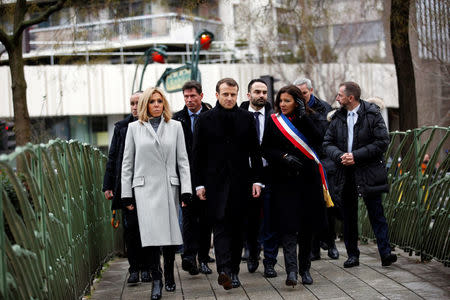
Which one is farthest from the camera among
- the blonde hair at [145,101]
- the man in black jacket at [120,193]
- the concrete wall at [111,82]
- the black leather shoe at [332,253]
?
the concrete wall at [111,82]

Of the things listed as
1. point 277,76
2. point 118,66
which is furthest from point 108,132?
point 277,76

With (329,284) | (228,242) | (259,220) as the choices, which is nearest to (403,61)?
(259,220)

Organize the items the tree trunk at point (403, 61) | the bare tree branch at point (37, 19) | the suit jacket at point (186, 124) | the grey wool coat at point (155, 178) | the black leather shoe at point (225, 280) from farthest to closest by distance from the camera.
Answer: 1. the bare tree branch at point (37, 19)
2. the tree trunk at point (403, 61)
3. the suit jacket at point (186, 124)
4. the grey wool coat at point (155, 178)
5. the black leather shoe at point (225, 280)

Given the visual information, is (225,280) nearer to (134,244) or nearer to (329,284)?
(329,284)

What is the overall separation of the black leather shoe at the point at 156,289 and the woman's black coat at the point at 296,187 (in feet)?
4.34

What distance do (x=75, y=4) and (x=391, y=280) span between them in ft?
36.0

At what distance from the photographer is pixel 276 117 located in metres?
7.87

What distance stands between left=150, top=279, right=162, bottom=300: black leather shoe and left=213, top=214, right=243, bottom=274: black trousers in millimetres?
583

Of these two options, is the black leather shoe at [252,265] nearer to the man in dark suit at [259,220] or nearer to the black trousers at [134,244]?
the man in dark suit at [259,220]

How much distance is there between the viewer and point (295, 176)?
7750 millimetres

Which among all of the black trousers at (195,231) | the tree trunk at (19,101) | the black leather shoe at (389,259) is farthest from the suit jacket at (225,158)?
the tree trunk at (19,101)

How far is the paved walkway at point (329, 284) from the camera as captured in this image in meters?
7.05

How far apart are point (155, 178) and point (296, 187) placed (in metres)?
1.44

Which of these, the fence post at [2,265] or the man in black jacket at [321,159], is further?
the man in black jacket at [321,159]
